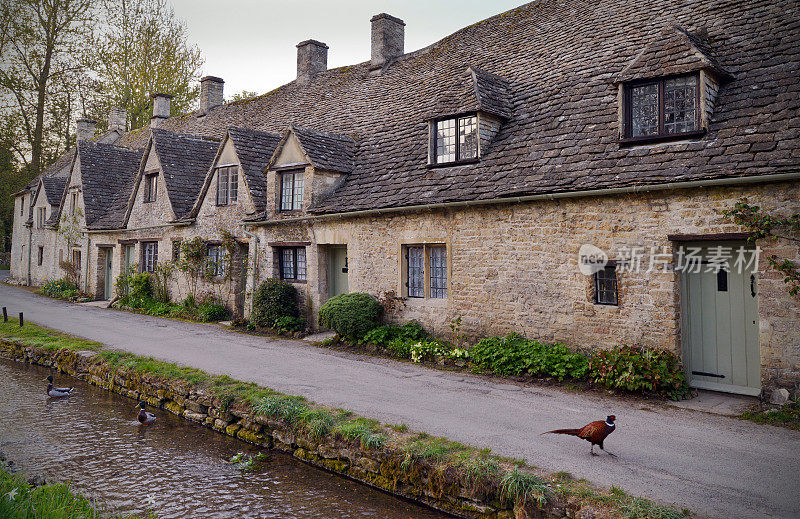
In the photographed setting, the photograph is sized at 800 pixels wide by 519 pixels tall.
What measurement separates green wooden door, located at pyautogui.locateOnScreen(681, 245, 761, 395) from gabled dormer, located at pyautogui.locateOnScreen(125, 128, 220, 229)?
17767 millimetres

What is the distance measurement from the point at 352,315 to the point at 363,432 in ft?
21.3

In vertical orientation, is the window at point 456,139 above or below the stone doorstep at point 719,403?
above

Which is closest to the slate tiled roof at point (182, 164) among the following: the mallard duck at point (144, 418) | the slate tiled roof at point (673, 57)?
the mallard duck at point (144, 418)

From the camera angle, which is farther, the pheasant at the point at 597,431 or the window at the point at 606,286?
the window at the point at 606,286

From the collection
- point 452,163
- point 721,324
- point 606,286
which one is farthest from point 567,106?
point 721,324

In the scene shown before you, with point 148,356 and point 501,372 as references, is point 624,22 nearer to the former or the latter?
point 501,372

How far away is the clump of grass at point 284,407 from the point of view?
780 centimetres

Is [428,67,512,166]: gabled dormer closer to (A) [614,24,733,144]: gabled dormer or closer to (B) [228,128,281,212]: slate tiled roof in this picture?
(A) [614,24,733,144]: gabled dormer

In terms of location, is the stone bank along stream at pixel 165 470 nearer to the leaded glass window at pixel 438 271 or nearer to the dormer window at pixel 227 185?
the leaded glass window at pixel 438 271

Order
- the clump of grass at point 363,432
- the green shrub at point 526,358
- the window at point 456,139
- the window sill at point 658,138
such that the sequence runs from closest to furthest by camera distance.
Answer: the clump of grass at point 363,432
the window sill at point 658,138
the green shrub at point 526,358
the window at point 456,139

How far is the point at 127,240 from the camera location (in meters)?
23.8

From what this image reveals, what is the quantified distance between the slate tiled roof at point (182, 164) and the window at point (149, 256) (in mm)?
2621

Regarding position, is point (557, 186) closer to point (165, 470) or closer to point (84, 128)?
point (165, 470)

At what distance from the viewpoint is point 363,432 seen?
695 centimetres
